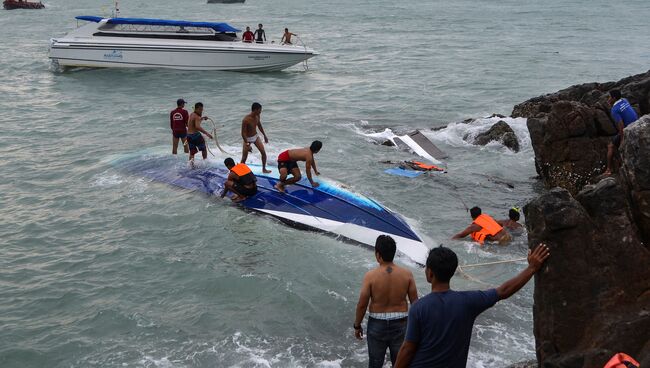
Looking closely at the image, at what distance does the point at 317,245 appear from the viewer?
1263cm

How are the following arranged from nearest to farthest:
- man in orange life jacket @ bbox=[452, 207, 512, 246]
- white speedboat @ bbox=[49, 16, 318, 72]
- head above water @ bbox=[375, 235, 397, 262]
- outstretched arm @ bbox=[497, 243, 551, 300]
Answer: outstretched arm @ bbox=[497, 243, 551, 300], head above water @ bbox=[375, 235, 397, 262], man in orange life jacket @ bbox=[452, 207, 512, 246], white speedboat @ bbox=[49, 16, 318, 72]

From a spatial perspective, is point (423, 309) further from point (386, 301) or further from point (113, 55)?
point (113, 55)

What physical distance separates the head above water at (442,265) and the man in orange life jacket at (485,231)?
298 inches

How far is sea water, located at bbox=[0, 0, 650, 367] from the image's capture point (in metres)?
9.86

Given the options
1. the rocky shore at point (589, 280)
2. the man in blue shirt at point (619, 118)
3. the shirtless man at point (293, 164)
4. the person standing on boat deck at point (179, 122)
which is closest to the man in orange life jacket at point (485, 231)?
the man in blue shirt at point (619, 118)

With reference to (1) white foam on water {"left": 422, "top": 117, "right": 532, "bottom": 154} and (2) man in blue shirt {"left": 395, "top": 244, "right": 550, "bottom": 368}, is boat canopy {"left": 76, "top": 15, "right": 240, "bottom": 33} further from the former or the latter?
(2) man in blue shirt {"left": 395, "top": 244, "right": 550, "bottom": 368}

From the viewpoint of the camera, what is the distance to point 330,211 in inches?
516

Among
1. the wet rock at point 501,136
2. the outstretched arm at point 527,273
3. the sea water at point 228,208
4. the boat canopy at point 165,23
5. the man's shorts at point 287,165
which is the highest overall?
the boat canopy at point 165,23

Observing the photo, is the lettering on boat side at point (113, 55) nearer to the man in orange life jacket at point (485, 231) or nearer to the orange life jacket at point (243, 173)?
the orange life jacket at point (243, 173)

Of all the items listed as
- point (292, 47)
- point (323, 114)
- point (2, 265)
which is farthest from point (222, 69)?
point (2, 265)

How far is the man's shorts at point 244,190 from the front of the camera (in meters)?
13.9

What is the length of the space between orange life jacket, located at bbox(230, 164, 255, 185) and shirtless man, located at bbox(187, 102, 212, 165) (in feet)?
7.48

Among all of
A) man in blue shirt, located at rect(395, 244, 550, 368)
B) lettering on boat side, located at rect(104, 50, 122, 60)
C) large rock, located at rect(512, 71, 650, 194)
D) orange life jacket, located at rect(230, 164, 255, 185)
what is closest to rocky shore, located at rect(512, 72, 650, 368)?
man in blue shirt, located at rect(395, 244, 550, 368)

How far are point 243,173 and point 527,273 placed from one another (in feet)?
30.1
